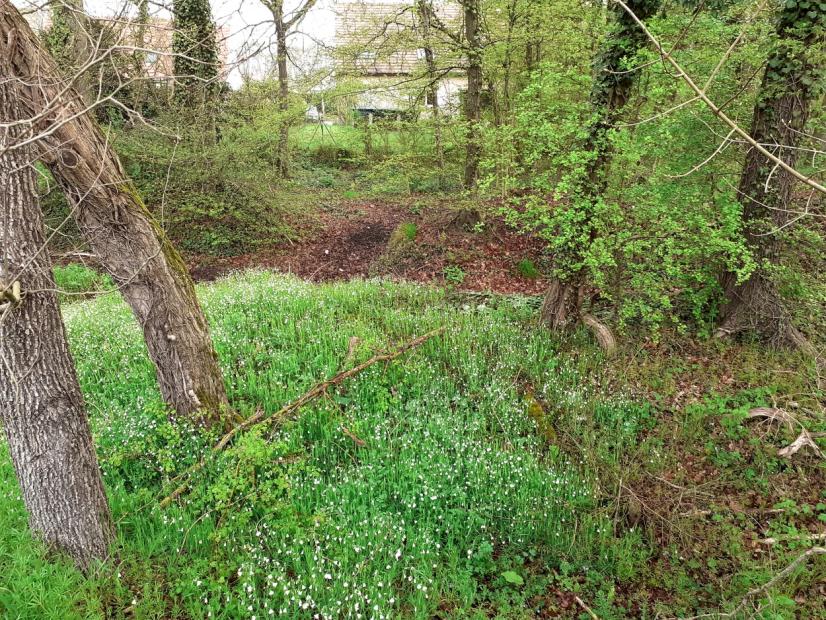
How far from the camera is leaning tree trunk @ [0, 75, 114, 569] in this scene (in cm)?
308

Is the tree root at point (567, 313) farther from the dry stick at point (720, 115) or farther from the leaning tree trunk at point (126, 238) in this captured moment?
the dry stick at point (720, 115)

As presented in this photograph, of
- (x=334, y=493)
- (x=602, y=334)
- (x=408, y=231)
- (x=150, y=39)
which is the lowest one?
(x=334, y=493)

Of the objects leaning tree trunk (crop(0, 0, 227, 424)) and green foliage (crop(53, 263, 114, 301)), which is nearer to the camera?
leaning tree trunk (crop(0, 0, 227, 424))

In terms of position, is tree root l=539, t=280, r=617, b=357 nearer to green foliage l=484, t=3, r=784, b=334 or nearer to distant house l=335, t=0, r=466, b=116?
green foliage l=484, t=3, r=784, b=334

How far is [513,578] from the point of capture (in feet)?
12.5

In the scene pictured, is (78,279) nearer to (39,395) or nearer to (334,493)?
(39,395)

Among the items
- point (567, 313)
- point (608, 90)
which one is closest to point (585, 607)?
point (567, 313)

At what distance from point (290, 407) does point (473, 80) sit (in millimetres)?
10294

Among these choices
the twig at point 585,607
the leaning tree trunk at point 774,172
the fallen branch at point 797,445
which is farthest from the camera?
the leaning tree trunk at point 774,172

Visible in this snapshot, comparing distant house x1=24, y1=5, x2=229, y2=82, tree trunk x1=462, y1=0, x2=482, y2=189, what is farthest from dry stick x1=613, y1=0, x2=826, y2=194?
tree trunk x1=462, y1=0, x2=482, y2=189

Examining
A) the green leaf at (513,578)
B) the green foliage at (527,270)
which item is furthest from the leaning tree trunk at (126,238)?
the green foliage at (527,270)

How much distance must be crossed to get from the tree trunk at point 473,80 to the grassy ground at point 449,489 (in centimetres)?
704

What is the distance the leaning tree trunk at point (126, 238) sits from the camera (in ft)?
11.7

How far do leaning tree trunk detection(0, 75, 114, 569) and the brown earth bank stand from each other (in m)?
8.29
